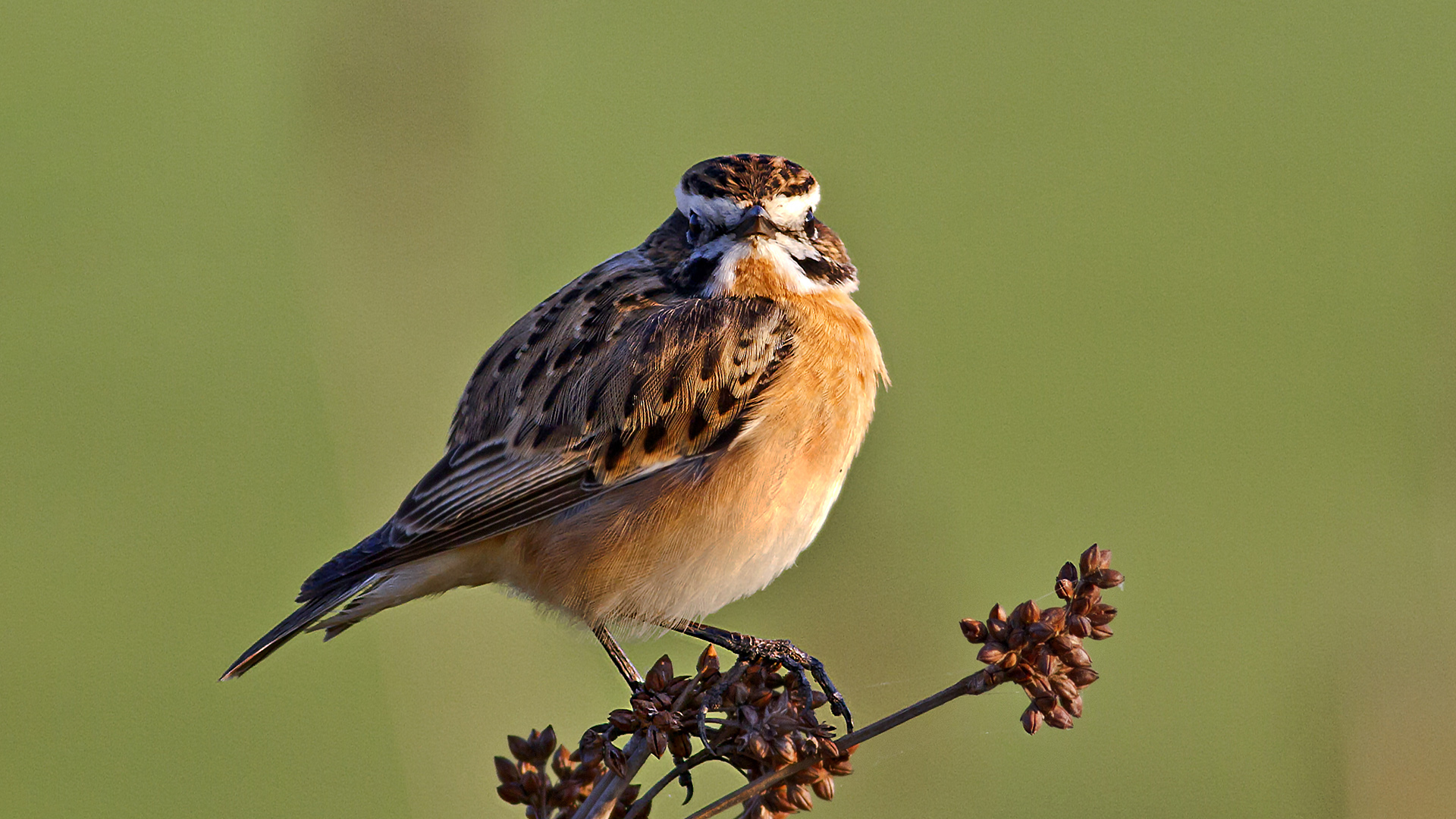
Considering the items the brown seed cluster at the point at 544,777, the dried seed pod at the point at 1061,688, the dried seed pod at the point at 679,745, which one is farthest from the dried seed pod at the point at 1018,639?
the brown seed cluster at the point at 544,777

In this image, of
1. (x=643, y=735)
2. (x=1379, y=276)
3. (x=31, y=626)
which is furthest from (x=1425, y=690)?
(x=31, y=626)

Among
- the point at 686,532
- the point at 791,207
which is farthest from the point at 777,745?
the point at 791,207

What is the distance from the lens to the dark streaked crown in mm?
4273

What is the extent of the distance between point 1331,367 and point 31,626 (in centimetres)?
615

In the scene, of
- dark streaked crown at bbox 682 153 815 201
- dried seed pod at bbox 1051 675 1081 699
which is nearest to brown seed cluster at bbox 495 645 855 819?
dried seed pod at bbox 1051 675 1081 699

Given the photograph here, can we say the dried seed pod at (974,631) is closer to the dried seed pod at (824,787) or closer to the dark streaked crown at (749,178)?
the dried seed pod at (824,787)

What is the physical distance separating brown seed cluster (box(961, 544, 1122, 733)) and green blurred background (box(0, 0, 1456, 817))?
3.59 feet

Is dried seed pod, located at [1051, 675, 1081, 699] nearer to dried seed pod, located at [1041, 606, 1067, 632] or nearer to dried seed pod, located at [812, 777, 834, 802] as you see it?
dried seed pod, located at [1041, 606, 1067, 632]

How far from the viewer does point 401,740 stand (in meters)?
4.11

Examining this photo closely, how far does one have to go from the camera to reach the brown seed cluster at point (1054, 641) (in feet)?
10.5

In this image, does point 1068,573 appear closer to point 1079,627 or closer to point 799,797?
point 1079,627

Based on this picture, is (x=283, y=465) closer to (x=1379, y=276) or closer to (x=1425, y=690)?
(x=1425, y=690)

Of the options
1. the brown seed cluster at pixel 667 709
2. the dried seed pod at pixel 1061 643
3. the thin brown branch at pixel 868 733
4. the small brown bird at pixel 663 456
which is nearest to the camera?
the thin brown branch at pixel 868 733

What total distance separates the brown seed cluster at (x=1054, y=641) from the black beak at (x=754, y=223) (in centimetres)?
148
